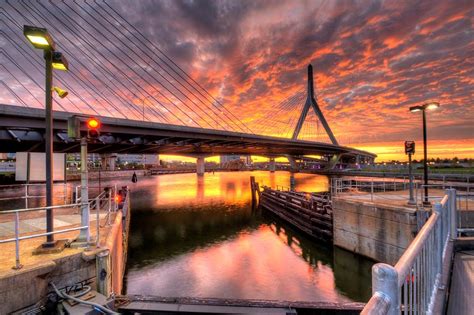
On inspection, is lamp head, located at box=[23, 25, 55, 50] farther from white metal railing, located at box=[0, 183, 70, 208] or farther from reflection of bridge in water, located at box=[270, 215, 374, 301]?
reflection of bridge in water, located at box=[270, 215, 374, 301]

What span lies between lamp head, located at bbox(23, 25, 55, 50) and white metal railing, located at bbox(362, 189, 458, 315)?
938 cm

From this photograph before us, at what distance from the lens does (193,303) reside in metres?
7.42

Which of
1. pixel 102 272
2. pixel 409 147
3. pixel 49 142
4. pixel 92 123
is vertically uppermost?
pixel 92 123

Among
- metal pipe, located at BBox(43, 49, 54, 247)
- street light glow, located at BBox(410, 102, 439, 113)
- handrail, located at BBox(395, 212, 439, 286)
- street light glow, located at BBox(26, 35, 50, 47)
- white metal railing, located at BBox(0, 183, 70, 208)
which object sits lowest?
white metal railing, located at BBox(0, 183, 70, 208)

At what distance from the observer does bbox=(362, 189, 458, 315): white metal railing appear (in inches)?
63.9

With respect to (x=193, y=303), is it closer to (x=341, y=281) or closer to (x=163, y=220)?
(x=341, y=281)

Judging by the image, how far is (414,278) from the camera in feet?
9.17

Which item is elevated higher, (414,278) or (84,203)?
(84,203)

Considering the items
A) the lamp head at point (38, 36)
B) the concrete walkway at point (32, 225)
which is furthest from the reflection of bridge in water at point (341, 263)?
the lamp head at point (38, 36)

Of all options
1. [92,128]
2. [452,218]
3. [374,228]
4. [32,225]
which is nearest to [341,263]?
[374,228]

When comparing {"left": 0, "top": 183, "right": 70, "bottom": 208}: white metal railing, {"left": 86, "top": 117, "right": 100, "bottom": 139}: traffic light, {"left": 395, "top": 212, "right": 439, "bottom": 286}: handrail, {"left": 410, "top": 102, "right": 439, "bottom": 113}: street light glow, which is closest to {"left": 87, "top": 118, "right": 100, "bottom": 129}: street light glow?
{"left": 86, "top": 117, "right": 100, "bottom": 139}: traffic light

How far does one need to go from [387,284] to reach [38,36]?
375 inches

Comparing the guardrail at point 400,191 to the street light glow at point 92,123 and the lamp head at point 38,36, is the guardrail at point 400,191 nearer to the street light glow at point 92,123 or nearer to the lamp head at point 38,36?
the street light glow at point 92,123

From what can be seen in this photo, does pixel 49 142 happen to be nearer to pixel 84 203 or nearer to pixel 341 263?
pixel 84 203
